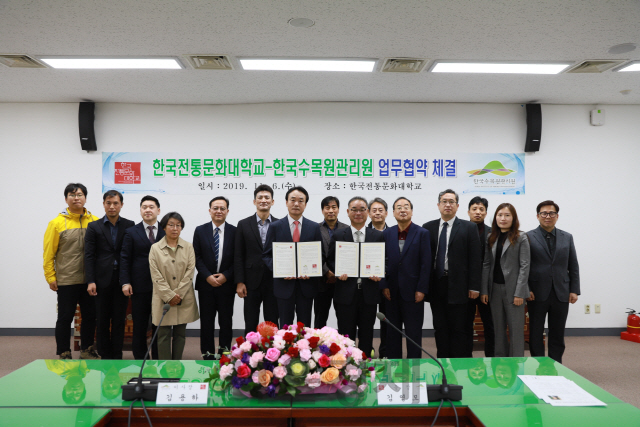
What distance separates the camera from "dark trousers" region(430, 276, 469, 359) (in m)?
3.41

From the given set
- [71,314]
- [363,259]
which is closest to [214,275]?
[363,259]

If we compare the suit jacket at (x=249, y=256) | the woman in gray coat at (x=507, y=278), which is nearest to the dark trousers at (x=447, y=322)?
the woman in gray coat at (x=507, y=278)

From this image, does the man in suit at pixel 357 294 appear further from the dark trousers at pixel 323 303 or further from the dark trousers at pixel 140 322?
the dark trousers at pixel 140 322

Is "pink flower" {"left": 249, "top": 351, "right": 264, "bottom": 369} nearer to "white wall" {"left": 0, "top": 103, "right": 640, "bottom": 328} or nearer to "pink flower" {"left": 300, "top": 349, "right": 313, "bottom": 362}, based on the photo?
"pink flower" {"left": 300, "top": 349, "right": 313, "bottom": 362}

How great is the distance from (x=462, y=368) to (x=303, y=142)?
3.75 meters

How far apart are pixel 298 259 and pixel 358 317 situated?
2.48ft

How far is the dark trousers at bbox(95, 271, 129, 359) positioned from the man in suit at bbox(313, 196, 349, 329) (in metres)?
1.78

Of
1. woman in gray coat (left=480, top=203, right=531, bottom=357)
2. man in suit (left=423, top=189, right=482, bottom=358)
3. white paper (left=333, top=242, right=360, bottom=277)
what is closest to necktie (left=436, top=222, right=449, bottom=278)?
man in suit (left=423, top=189, right=482, bottom=358)

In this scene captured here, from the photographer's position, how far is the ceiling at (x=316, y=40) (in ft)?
9.41

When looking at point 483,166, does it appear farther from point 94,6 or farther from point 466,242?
point 94,6

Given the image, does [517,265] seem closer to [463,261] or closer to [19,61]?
[463,261]

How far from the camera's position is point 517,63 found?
3.88 meters

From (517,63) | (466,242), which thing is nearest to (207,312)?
(466,242)

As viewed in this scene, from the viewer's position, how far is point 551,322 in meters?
3.62
